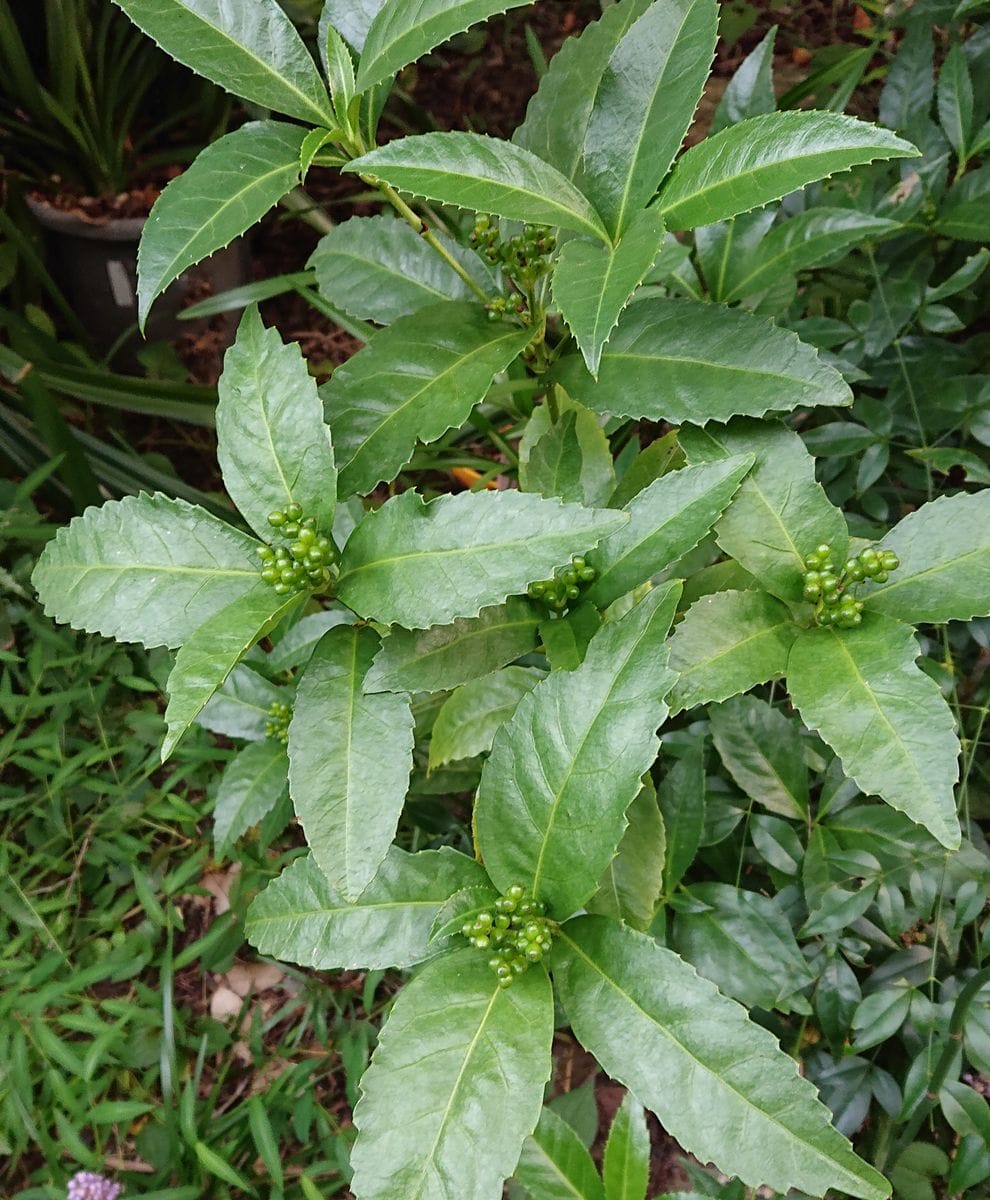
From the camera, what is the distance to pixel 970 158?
125 cm

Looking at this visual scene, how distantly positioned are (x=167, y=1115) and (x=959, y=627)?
4.63ft

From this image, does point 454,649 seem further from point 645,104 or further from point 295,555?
point 645,104

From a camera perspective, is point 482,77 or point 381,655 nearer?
point 381,655

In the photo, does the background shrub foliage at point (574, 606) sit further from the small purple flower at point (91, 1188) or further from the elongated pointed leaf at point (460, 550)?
the small purple flower at point (91, 1188)

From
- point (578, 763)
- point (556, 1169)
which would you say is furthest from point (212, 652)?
point (556, 1169)

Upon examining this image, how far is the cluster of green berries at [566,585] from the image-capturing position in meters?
0.83

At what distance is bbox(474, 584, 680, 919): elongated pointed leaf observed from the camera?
70 centimetres

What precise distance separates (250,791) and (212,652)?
22.9 inches

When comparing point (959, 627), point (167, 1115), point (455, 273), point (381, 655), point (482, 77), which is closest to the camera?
point (381, 655)

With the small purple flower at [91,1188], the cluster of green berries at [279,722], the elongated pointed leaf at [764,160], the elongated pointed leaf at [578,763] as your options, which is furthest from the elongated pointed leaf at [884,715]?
the small purple flower at [91,1188]

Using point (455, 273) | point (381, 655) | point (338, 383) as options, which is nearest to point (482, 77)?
point (455, 273)

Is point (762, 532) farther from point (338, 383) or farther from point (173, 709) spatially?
point (173, 709)

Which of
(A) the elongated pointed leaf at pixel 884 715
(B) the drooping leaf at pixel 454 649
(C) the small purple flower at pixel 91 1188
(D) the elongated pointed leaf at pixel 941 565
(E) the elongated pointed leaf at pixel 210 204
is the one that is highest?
(E) the elongated pointed leaf at pixel 210 204

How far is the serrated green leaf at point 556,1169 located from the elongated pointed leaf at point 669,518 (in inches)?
25.6
